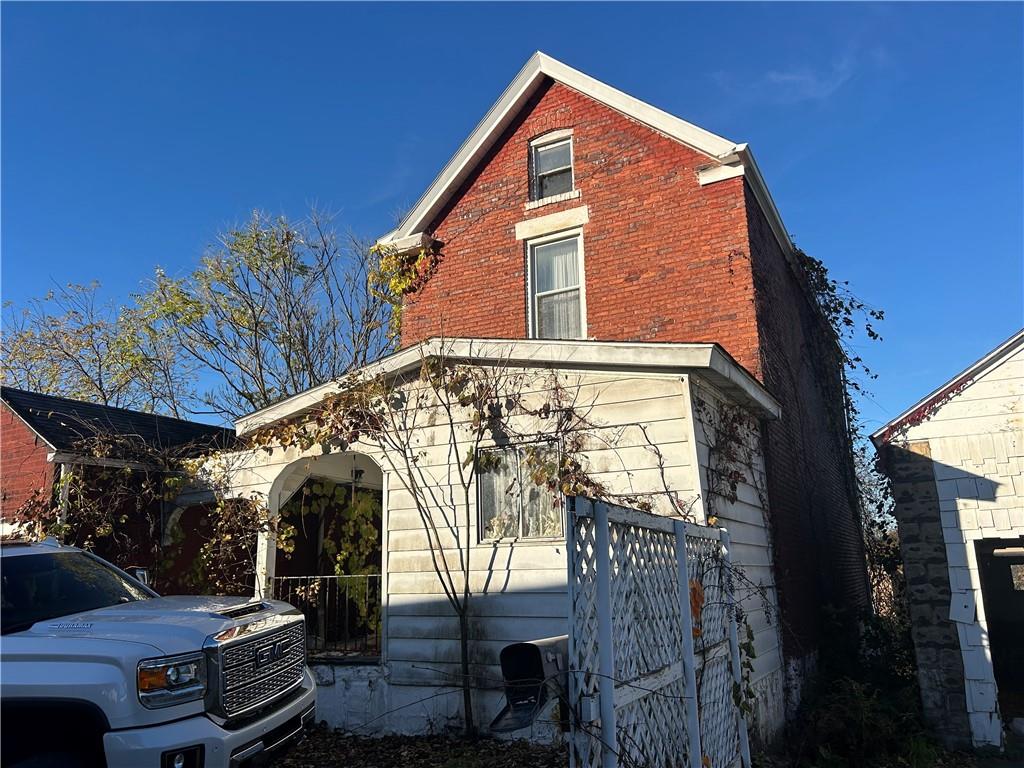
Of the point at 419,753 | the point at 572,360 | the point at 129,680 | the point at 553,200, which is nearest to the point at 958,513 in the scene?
the point at 572,360

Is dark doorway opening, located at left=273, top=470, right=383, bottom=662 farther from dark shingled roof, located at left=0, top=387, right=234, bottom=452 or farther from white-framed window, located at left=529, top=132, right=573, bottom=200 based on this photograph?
white-framed window, located at left=529, top=132, right=573, bottom=200

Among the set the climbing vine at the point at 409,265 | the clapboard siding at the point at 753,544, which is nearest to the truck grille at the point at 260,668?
the clapboard siding at the point at 753,544

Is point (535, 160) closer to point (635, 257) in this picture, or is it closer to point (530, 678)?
point (635, 257)

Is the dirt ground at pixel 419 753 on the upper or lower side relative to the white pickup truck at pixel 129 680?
lower

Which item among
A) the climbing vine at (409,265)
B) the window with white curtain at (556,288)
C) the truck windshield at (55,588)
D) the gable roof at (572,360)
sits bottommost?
the truck windshield at (55,588)

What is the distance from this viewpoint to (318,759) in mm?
7484

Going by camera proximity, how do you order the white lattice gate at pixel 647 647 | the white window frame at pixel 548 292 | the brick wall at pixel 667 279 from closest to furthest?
the white lattice gate at pixel 647 647 < the brick wall at pixel 667 279 < the white window frame at pixel 548 292

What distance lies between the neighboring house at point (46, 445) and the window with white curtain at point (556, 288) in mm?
5539

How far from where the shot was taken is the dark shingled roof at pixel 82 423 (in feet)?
35.3

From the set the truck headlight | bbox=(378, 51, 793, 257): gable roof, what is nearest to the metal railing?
the truck headlight

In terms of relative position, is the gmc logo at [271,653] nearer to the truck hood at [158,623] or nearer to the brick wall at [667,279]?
the truck hood at [158,623]

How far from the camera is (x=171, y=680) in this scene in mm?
4652

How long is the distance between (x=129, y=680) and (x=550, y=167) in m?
10.5

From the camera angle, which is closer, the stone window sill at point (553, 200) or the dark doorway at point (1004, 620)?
the stone window sill at point (553, 200)
